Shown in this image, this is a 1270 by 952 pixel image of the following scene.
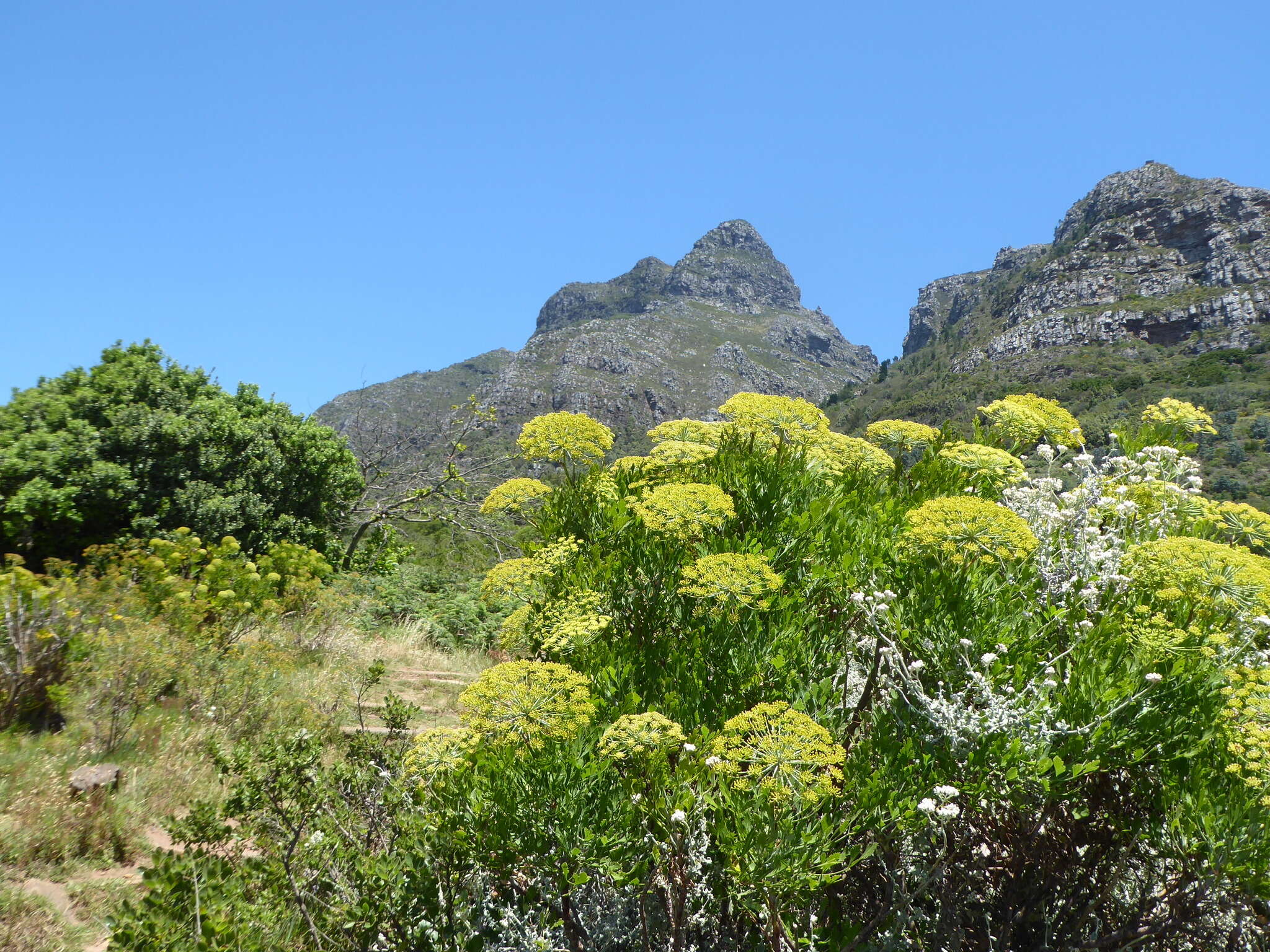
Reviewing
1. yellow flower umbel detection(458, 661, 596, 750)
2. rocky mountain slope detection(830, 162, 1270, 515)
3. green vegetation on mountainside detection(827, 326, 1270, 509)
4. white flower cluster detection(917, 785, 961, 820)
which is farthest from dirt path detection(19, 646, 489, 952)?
rocky mountain slope detection(830, 162, 1270, 515)

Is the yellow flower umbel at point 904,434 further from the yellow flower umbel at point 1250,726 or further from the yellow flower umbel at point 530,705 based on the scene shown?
the yellow flower umbel at point 530,705

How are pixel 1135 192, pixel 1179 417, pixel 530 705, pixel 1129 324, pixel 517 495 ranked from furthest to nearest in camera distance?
pixel 1135 192, pixel 1129 324, pixel 1179 417, pixel 517 495, pixel 530 705

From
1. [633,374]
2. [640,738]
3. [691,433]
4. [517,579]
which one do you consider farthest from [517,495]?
[633,374]

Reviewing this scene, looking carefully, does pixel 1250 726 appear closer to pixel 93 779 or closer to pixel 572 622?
pixel 572 622

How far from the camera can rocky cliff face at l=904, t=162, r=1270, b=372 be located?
87.9 metres

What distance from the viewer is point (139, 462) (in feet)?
32.1

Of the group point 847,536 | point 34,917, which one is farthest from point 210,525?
point 847,536

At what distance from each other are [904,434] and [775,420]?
1060 mm

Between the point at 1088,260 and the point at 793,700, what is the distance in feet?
430

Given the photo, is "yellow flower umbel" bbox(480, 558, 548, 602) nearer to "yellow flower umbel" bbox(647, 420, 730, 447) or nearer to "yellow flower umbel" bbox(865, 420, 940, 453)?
"yellow flower umbel" bbox(647, 420, 730, 447)

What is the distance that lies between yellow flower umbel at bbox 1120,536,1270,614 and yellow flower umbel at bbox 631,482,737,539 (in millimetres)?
1862

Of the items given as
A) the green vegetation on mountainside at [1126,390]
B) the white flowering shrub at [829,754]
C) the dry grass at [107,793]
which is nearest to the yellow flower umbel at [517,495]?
the white flowering shrub at [829,754]

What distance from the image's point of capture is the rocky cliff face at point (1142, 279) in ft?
289

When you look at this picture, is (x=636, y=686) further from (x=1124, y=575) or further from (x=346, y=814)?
(x=1124, y=575)
